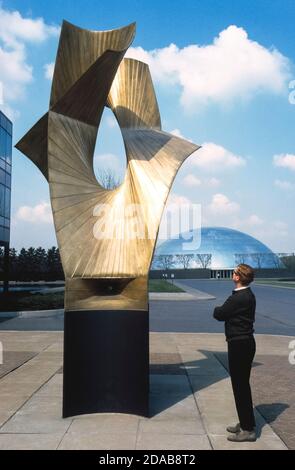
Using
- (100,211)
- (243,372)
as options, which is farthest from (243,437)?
(100,211)

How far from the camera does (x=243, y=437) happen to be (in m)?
4.93

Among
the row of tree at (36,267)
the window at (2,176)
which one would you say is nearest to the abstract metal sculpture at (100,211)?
the window at (2,176)

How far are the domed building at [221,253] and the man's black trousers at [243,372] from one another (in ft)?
329

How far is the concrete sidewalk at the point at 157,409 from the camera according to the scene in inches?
192

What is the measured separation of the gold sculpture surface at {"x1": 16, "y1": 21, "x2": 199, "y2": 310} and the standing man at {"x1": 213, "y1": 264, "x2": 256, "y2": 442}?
1.21 metres

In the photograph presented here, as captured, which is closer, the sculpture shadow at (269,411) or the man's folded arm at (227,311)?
the man's folded arm at (227,311)

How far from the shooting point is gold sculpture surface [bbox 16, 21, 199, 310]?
596 centimetres

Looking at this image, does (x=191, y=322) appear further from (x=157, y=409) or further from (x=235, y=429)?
(x=235, y=429)

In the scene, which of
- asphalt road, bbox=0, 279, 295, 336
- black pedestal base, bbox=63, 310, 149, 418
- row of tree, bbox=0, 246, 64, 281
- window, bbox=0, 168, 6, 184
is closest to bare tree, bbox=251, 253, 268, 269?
row of tree, bbox=0, 246, 64, 281

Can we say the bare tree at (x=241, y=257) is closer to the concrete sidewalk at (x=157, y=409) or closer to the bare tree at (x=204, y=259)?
the bare tree at (x=204, y=259)

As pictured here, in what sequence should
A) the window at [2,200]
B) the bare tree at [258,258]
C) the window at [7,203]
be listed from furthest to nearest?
the bare tree at [258,258] < the window at [7,203] < the window at [2,200]

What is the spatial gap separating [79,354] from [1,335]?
27.9ft

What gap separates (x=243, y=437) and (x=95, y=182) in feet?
12.6

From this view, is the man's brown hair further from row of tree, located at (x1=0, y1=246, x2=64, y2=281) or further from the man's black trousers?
row of tree, located at (x1=0, y1=246, x2=64, y2=281)
